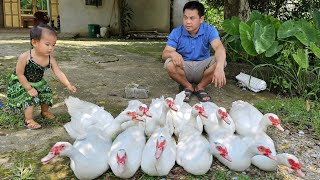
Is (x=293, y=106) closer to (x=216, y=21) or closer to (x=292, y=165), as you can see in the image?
(x=292, y=165)

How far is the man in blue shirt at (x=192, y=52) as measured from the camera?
4.11 meters

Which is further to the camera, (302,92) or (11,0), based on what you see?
(11,0)

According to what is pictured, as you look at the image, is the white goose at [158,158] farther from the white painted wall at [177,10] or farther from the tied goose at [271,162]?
the white painted wall at [177,10]

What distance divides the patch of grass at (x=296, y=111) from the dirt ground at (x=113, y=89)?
171mm

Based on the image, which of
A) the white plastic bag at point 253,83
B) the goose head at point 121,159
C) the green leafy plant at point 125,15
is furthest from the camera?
the green leafy plant at point 125,15

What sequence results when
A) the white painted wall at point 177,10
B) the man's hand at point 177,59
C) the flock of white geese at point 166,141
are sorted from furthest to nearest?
the white painted wall at point 177,10, the man's hand at point 177,59, the flock of white geese at point 166,141

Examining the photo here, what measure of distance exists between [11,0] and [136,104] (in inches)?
699

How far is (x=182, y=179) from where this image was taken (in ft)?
8.41

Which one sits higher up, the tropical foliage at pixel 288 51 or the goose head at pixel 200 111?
the tropical foliage at pixel 288 51

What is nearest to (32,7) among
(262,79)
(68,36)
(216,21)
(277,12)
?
(68,36)

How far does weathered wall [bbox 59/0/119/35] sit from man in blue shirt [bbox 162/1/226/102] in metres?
9.28

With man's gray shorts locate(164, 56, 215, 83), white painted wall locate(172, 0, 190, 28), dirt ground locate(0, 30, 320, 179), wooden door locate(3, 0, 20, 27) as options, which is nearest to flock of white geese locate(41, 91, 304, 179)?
dirt ground locate(0, 30, 320, 179)

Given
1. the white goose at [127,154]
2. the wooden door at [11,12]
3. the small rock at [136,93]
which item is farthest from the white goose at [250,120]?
the wooden door at [11,12]

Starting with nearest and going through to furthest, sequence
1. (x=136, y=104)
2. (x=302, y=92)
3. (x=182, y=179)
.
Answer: (x=182, y=179)
(x=136, y=104)
(x=302, y=92)
